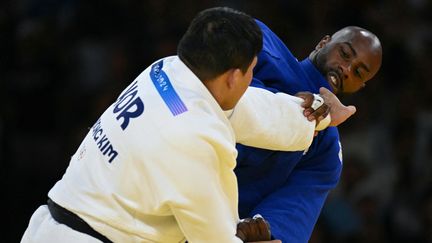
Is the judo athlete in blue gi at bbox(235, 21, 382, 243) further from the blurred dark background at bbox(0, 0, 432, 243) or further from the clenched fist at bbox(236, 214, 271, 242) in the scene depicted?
the blurred dark background at bbox(0, 0, 432, 243)

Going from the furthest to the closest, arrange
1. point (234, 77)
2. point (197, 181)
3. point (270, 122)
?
point (270, 122) < point (234, 77) < point (197, 181)

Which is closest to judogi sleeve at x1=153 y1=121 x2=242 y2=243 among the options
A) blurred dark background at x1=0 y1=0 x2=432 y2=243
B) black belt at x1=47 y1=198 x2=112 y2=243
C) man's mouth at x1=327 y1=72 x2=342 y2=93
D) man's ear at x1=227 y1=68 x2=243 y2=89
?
man's ear at x1=227 y1=68 x2=243 y2=89

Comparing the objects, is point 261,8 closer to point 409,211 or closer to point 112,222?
point 409,211

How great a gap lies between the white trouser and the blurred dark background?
10.2ft

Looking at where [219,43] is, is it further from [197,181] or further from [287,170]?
[287,170]

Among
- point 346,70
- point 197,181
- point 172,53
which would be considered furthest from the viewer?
point 172,53

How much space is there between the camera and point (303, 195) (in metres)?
3.60

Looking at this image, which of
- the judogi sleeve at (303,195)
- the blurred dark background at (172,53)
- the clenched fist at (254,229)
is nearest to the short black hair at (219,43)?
the clenched fist at (254,229)

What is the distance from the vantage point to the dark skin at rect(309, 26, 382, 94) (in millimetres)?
3721

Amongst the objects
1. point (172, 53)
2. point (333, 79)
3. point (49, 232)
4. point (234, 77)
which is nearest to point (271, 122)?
point (234, 77)

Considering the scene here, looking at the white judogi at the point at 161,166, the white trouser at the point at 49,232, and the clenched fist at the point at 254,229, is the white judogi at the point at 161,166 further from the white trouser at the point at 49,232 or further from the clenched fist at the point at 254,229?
the clenched fist at the point at 254,229

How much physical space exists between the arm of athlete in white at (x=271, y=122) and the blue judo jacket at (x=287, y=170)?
0.26 meters

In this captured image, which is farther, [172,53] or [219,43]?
[172,53]

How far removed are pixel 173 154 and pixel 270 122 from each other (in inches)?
17.5
